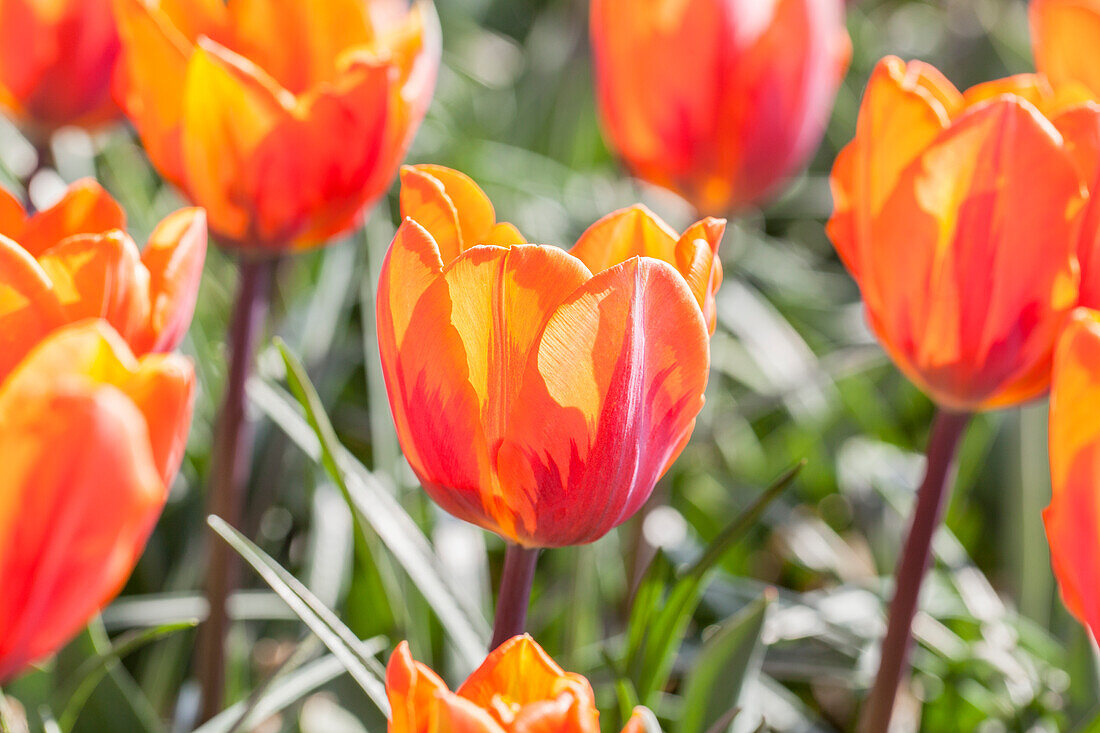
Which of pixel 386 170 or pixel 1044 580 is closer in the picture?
pixel 386 170

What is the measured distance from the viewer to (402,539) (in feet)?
1.69

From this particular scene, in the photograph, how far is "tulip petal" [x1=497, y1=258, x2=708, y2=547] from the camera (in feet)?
1.07

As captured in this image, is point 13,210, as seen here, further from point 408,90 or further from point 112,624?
point 112,624

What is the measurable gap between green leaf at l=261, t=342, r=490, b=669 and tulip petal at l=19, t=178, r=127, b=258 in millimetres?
93

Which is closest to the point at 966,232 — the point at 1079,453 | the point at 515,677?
the point at 1079,453

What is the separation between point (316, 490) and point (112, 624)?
0.49ft

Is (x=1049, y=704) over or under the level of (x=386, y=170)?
under

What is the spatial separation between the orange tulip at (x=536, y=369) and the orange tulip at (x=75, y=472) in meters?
0.08

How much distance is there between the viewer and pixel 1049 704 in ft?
2.08

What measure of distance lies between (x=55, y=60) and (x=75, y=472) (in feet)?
1.42

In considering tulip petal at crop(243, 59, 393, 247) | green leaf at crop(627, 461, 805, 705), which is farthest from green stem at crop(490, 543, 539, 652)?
tulip petal at crop(243, 59, 393, 247)

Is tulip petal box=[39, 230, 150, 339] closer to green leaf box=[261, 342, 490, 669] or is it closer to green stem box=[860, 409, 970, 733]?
green leaf box=[261, 342, 490, 669]

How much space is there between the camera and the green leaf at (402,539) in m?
0.45

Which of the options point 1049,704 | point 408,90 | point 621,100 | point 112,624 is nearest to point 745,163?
point 621,100
